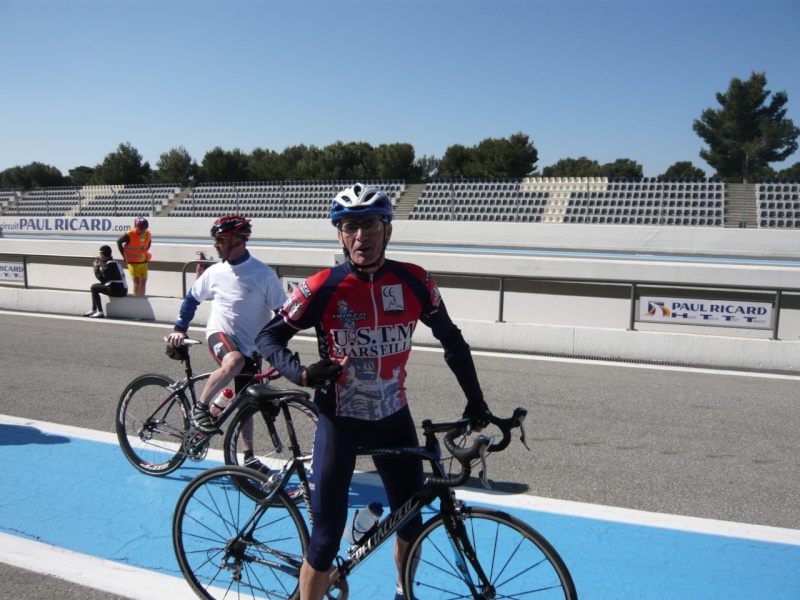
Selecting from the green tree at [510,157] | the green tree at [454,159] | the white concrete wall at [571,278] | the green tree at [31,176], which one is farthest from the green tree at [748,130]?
the green tree at [31,176]

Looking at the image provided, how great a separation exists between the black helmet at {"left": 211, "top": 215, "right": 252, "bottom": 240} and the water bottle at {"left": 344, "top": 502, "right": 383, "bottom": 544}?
2.78 meters

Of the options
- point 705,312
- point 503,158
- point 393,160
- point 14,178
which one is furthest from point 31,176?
point 705,312

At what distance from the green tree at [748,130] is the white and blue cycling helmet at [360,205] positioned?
64968 mm

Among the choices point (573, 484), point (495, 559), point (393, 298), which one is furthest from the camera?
point (573, 484)

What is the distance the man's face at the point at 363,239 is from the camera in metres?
2.82

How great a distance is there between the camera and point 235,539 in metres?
3.21

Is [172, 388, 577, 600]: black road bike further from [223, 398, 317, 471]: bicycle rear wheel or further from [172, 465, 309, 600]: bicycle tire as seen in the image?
[223, 398, 317, 471]: bicycle rear wheel

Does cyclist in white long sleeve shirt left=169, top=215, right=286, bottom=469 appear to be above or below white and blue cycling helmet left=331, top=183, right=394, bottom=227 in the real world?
below

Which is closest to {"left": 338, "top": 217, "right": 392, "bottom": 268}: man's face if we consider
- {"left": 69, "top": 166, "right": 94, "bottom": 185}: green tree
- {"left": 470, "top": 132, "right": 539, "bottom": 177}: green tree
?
{"left": 470, "top": 132, "right": 539, "bottom": 177}: green tree

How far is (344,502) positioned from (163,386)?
289 centimetres

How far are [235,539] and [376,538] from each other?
2.67ft

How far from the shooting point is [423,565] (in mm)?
3637

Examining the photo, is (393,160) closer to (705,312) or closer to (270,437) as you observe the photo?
(705,312)

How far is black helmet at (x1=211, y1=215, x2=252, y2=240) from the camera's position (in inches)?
197
